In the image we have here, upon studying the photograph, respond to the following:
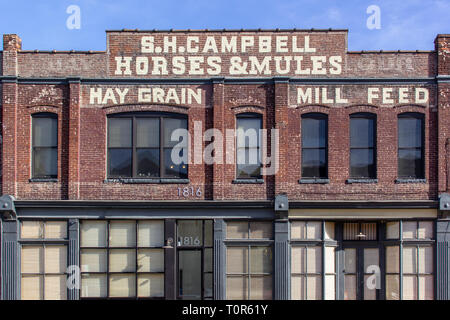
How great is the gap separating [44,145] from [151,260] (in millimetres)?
4795

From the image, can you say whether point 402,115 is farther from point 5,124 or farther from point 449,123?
point 5,124

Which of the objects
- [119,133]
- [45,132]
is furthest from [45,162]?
[119,133]

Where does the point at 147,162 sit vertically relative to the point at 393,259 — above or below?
above

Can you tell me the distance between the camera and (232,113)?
19.0 m

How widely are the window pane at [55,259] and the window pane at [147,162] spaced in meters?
3.26

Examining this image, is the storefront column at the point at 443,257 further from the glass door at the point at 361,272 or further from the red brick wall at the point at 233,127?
the glass door at the point at 361,272

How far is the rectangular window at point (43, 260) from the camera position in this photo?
61.5ft

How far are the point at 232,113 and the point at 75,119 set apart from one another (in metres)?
4.75

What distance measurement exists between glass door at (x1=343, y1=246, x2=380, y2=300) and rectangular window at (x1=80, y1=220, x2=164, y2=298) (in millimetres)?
5641

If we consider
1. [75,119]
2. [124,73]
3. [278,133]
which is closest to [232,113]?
[278,133]

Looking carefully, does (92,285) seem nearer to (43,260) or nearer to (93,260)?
(93,260)

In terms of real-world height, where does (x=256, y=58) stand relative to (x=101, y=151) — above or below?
above

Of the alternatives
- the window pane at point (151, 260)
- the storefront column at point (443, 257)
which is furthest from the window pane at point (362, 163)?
the window pane at point (151, 260)

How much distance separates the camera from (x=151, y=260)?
A: 18844mm
